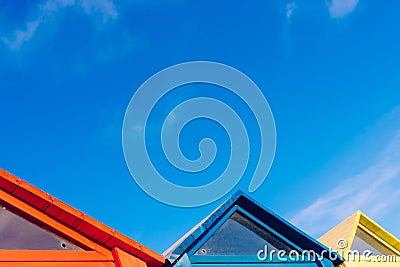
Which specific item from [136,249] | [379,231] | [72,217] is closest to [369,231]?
[379,231]

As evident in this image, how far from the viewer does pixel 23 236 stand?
662cm

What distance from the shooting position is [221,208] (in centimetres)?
884

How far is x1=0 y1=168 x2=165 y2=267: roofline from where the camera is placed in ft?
22.2

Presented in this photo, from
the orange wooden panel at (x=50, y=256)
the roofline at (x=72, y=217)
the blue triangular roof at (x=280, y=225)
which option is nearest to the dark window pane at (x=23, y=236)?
the orange wooden panel at (x=50, y=256)

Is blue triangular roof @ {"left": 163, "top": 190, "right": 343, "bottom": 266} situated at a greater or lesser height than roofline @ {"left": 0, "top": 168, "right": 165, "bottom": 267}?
greater

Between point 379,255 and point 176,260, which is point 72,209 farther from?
point 379,255

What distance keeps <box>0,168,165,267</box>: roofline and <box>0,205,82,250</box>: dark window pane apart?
0.26 meters

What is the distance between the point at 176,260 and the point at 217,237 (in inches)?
41.6

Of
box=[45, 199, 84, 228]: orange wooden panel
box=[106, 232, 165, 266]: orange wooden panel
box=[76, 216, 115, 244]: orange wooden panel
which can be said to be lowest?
box=[106, 232, 165, 266]: orange wooden panel

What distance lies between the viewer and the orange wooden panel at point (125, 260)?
7.05 metres

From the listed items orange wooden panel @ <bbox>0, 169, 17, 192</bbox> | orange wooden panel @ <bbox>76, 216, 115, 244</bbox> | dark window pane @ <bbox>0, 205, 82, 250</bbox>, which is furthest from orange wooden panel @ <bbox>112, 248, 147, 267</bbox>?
orange wooden panel @ <bbox>0, 169, 17, 192</bbox>

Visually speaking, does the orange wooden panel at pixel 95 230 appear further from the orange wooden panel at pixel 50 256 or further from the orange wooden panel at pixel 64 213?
the orange wooden panel at pixel 50 256

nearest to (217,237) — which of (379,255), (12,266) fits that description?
(12,266)

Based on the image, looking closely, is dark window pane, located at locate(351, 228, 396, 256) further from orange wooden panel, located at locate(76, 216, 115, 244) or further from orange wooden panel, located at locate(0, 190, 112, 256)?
orange wooden panel, located at locate(0, 190, 112, 256)
